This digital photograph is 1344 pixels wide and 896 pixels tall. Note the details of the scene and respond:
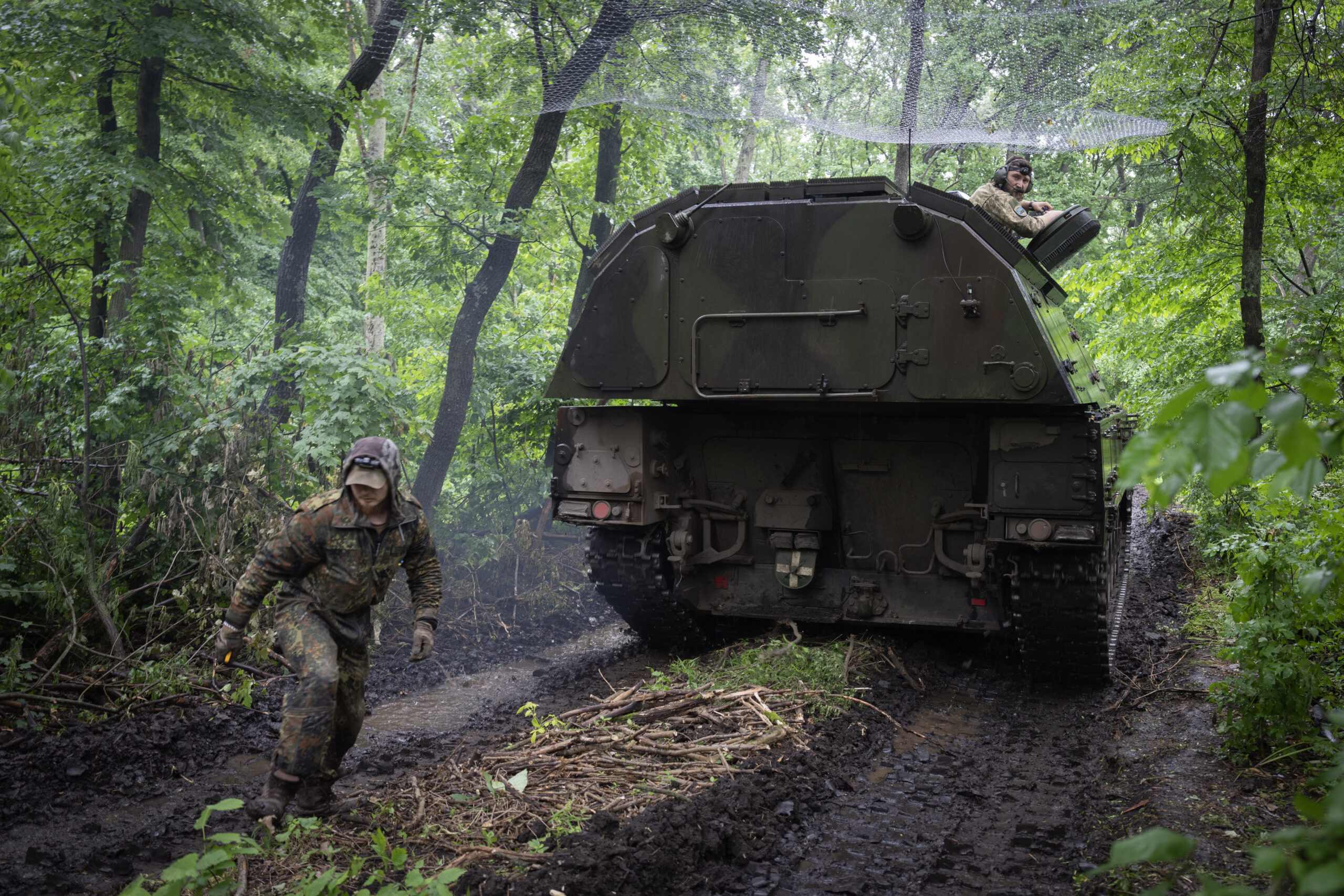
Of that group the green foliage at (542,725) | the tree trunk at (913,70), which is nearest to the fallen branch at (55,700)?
the green foliage at (542,725)

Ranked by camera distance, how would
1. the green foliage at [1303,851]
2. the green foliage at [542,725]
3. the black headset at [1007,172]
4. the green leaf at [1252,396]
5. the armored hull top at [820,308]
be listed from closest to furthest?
the green foliage at [1303,851] → the green leaf at [1252,396] → the green foliage at [542,725] → the armored hull top at [820,308] → the black headset at [1007,172]

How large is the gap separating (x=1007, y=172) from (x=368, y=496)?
5145 mm

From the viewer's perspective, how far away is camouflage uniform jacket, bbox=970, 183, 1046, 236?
6961 millimetres

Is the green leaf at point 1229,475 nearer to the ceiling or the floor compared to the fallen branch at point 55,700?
nearer to the ceiling

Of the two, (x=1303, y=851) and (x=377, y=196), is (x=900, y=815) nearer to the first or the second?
(x=1303, y=851)

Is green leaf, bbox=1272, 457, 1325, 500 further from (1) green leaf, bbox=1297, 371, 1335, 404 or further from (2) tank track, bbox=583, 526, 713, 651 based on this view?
(2) tank track, bbox=583, 526, 713, 651

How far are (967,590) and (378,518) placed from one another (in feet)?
13.0

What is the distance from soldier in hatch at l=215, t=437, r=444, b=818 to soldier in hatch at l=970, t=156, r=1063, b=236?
4.69 meters

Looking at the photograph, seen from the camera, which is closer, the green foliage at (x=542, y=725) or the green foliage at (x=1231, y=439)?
the green foliage at (x=1231, y=439)

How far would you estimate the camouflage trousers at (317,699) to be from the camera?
161 inches

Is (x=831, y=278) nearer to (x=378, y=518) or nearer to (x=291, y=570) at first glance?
(x=378, y=518)

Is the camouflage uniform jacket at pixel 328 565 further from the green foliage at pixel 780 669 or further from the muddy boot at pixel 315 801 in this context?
the green foliage at pixel 780 669

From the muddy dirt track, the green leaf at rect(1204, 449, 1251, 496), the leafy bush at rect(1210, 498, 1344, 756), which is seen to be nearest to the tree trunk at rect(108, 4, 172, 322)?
the muddy dirt track

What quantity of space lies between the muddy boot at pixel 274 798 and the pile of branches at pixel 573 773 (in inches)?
9.9
